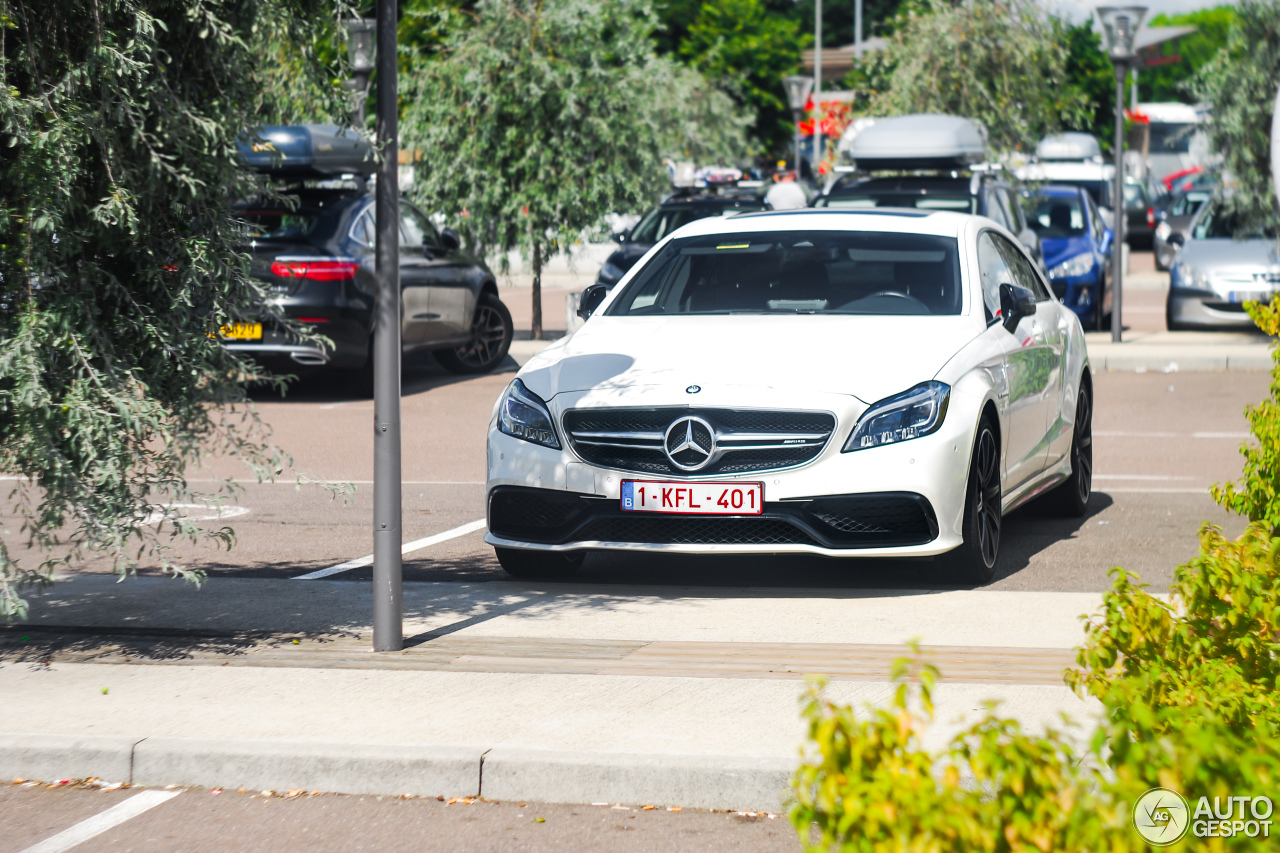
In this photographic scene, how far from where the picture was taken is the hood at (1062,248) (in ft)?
65.8

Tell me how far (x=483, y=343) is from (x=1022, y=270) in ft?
28.6

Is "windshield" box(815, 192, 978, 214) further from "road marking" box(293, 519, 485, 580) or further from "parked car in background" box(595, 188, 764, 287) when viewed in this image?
"road marking" box(293, 519, 485, 580)

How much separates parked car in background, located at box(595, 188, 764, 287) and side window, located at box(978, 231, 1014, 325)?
33.1ft

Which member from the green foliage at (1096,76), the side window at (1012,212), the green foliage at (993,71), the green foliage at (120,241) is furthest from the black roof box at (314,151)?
the green foliage at (1096,76)

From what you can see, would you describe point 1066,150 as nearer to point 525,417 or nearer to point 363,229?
point 363,229

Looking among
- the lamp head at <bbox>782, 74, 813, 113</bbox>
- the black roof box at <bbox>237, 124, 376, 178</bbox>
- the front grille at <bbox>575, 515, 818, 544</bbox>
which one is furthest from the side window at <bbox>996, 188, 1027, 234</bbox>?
the lamp head at <bbox>782, 74, 813, 113</bbox>

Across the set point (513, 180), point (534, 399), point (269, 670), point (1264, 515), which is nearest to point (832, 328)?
point (534, 399)

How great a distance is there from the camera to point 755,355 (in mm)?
7211

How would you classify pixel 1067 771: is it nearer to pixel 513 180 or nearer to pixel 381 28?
pixel 381 28

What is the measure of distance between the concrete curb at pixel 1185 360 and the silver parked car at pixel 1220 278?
1.67 m

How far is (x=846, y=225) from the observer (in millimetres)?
8523

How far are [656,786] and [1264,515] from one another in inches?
108

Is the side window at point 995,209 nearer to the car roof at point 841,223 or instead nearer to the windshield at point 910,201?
the windshield at point 910,201

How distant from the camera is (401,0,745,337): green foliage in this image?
63.7 feet
